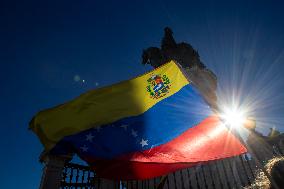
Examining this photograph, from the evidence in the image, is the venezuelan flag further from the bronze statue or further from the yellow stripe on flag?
the bronze statue

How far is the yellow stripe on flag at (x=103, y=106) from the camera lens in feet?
16.1

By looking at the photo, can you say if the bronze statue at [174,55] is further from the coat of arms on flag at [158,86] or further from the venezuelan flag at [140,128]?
the venezuelan flag at [140,128]

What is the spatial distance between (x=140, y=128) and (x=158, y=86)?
1166mm

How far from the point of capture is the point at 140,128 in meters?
5.31

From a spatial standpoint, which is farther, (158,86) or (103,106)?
(158,86)

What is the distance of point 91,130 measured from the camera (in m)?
5.04

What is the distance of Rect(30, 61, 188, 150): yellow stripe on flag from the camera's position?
16.1 feet

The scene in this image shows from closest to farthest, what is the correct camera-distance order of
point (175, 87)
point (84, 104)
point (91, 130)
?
1. point (91, 130)
2. point (84, 104)
3. point (175, 87)

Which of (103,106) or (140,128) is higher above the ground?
(103,106)

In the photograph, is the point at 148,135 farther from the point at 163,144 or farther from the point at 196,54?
the point at 196,54

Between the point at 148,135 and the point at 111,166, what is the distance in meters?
0.98

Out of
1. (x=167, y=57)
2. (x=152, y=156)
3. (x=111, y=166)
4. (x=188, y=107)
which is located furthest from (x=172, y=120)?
(x=167, y=57)

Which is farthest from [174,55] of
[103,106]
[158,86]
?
[103,106]

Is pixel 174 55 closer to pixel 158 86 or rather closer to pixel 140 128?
pixel 158 86
